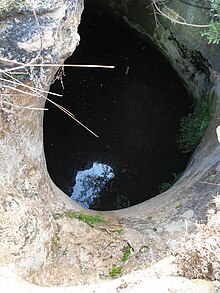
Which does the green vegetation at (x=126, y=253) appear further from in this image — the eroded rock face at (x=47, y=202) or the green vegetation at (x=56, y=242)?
the green vegetation at (x=56, y=242)

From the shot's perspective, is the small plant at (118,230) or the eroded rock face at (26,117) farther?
the small plant at (118,230)

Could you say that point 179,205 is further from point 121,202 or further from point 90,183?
point 90,183

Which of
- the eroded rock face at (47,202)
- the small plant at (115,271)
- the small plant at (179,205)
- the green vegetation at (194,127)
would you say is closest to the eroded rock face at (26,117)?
the eroded rock face at (47,202)

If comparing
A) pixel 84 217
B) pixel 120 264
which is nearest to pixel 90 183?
pixel 84 217

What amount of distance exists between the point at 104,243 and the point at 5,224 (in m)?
0.81

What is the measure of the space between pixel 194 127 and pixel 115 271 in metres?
2.62

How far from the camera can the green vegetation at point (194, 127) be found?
17.2ft

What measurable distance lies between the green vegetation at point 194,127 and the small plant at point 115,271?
234cm

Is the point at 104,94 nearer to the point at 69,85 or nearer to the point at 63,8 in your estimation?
the point at 69,85

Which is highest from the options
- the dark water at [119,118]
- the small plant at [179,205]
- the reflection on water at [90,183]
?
the small plant at [179,205]

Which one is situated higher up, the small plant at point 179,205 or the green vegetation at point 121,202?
the small plant at point 179,205

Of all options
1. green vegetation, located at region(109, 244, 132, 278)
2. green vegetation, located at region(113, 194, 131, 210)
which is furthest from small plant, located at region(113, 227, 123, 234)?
green vegetation, located at region(113, 194, 131, 210)

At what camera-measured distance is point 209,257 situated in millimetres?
2135

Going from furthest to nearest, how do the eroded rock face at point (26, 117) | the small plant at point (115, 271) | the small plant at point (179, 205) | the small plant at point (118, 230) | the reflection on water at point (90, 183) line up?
the reflection on water at point (90, 183), the small plant at point (179, 205), the small plant at point (118, 230), the small plant at point (115, 271), the eroded rock face at point (26, 117)
